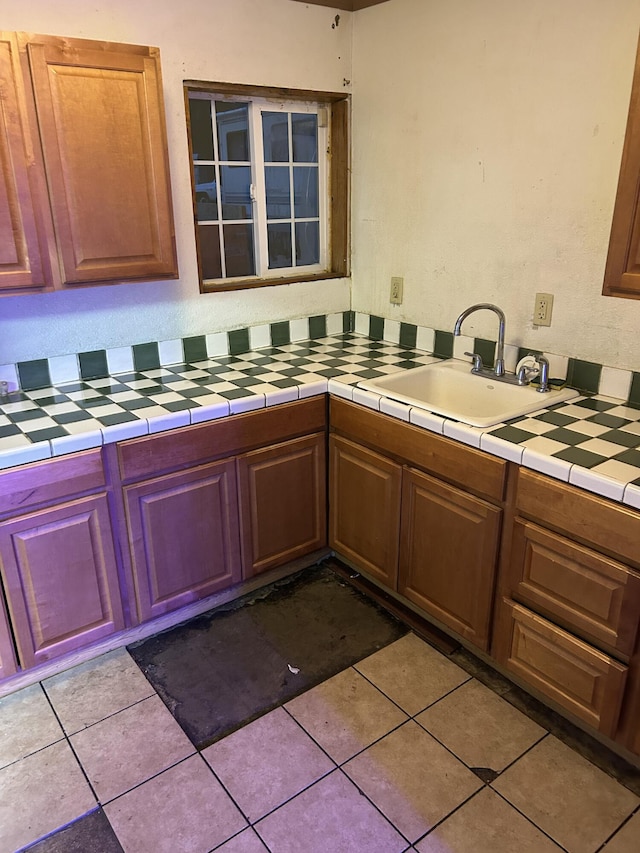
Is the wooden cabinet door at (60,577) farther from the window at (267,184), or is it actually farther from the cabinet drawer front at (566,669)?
the cabinet drawer front at (566,669)

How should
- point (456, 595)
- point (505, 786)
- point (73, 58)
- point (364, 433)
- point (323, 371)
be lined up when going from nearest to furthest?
point (505, 786), point (73, 58), point (456, 595), point (364, 433), point (323, 371)

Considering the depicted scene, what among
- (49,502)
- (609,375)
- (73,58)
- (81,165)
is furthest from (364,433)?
(73,58)

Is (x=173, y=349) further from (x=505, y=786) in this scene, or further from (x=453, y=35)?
(x=505, y=786)

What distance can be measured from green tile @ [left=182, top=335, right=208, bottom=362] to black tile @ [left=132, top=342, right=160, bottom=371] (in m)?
0.12

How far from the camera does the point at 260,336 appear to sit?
9.16 ft

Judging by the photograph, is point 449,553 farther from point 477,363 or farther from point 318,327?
point 318,327

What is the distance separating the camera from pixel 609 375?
2.12 m

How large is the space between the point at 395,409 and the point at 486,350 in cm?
58

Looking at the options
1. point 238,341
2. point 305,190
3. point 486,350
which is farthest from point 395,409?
point 305,190

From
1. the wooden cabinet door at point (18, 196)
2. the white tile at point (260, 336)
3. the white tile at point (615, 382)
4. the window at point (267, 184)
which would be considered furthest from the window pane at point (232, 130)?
the white tile at point (615, 382)

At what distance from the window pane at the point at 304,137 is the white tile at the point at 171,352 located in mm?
997

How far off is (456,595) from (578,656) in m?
0.45

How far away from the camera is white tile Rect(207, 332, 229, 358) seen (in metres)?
2.66

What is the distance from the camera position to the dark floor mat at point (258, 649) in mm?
1975
